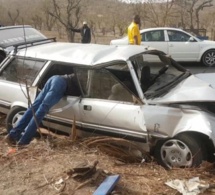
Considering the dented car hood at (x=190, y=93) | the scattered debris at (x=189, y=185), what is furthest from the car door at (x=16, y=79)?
the scattered debris at (x=189, y=185)

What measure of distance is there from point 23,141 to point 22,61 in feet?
4.68

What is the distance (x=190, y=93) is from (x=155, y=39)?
26.1ft

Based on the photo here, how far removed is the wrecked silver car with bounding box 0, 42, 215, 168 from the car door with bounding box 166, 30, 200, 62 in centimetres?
668

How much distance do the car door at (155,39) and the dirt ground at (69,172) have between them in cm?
785

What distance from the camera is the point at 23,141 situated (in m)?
5.10

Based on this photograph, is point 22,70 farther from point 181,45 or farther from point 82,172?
point 181,45

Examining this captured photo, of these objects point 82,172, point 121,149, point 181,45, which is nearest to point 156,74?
point 121,149

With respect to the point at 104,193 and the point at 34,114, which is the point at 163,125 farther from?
the point at 34,114

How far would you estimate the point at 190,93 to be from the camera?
4594 mm

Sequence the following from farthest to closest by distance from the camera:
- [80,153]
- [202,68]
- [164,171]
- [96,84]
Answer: [202,68]
[96,84]
[80,153]
[164,171]

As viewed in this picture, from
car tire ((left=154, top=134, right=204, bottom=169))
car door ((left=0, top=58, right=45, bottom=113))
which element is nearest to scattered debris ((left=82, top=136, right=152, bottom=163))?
car tire ((left=154, top=134, right=204, bottom=169))

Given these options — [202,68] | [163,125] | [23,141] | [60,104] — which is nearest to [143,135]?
[163,125]

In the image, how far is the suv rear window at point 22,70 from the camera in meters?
5.59

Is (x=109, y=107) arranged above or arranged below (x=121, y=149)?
above
